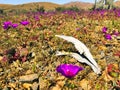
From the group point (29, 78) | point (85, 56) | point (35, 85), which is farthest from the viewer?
point (85, 56)

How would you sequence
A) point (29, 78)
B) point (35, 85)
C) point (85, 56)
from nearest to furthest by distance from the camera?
point (35, 85) → point (29, 78) → point (85, 56)

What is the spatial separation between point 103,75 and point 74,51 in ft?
4.22

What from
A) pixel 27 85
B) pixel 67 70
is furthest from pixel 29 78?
pixel 67 70

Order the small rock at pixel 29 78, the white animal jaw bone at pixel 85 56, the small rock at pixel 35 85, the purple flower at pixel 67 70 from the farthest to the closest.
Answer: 1. the white animal jaw bone at pixel 85 56
2. the small rock at pixel 29 78
3. the small rock at pixel 35 85
4. the purple flower at pixel 67 70

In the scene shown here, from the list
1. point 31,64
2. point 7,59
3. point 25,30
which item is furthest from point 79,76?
point 25,30

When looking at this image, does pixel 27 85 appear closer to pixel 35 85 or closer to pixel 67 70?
pixel 35 85

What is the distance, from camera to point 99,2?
3056cm

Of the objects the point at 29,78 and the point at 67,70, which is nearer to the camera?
the point at 67,70

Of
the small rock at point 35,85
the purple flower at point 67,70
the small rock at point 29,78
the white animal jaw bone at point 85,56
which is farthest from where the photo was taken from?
the white animal jaw bone at point 85,56

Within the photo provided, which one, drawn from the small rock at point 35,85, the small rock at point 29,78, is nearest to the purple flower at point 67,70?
the small rock at point 35,85

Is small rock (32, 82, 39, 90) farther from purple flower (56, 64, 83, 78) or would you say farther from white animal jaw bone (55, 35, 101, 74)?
white animal jaw bone (55, 35, 101, 74)

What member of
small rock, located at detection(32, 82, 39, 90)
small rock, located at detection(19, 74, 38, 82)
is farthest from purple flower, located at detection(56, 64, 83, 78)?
small rock, located at detection(19, 74, 38, 82)

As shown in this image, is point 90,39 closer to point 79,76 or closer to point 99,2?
point 79,76

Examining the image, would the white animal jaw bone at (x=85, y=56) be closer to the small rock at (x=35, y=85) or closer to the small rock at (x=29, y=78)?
the small rock at (x=29, y=78)
